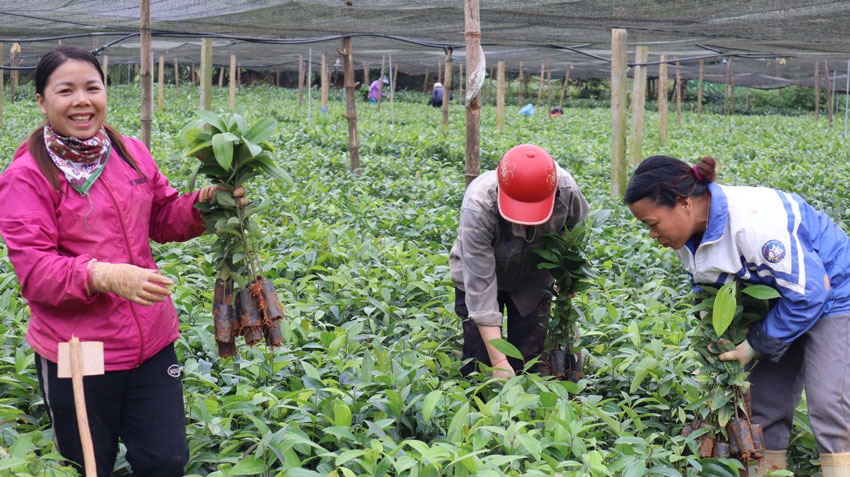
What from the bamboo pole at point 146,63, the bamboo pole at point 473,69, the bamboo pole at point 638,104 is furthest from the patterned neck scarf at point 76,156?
the bamboo pole at point 638,104

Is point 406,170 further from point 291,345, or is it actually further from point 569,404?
point 569,404

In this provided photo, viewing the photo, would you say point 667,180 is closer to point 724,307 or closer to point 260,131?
point 724,307

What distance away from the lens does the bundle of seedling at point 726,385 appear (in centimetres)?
256

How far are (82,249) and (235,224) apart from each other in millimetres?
492

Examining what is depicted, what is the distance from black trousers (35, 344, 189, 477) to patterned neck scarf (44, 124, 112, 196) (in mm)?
493

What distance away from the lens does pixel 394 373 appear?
3.07 m

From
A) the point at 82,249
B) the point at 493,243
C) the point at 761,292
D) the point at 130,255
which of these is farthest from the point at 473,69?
the point at 82,249

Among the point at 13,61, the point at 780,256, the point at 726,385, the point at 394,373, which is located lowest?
the point at 394,373

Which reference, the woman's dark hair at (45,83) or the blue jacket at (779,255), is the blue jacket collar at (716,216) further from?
the woman's dark hair at (45,83)

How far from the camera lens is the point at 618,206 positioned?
702 cm

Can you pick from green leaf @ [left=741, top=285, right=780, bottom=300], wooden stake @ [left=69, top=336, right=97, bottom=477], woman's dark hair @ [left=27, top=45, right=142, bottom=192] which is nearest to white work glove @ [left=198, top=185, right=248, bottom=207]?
woman's dark hair @ [left=27, top=45, right=142, bottom=192]

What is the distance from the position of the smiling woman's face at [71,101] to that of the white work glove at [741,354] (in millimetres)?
2000

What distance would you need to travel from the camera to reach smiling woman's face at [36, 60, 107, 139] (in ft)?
6.82

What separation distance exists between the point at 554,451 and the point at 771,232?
97 centimetres
